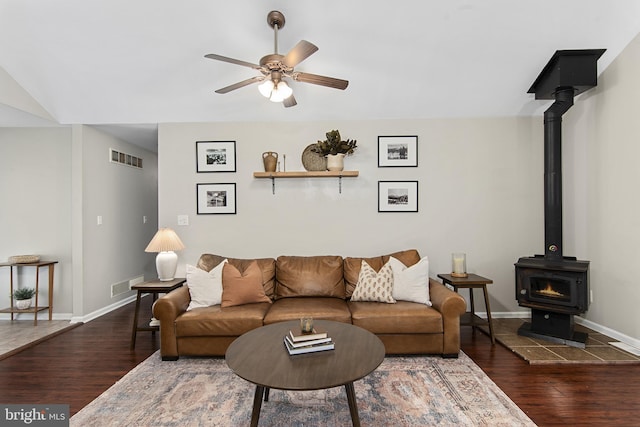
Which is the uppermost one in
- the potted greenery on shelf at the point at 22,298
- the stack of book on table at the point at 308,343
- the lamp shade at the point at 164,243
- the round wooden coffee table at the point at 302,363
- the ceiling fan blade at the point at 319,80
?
the ceiling fan blade at the point at 319,80

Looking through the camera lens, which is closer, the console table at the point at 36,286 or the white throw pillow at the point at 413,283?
the white throw pillow at the point at 413,283

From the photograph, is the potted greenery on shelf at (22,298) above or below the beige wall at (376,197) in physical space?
below

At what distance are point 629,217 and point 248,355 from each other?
361 centimetres

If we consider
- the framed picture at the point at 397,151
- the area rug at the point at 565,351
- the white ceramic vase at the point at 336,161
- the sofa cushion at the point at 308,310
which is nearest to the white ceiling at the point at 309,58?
the framed picture at the point at 397,151

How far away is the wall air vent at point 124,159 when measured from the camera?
14.5ft

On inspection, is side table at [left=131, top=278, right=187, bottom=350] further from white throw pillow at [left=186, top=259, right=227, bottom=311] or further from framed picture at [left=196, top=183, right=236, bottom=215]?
framed picture at [left=196, top=183, right=236, bottom=215]

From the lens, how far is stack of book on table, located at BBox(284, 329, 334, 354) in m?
1.89

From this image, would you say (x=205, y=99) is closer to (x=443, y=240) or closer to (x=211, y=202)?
(x=211, y=202)

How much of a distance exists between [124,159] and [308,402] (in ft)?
14.0

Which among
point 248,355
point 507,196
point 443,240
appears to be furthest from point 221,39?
point 507,196

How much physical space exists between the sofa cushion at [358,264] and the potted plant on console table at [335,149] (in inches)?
41.7

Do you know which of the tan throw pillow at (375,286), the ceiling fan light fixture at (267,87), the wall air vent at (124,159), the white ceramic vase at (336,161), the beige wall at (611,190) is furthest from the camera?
the wall air vent at (124,159)

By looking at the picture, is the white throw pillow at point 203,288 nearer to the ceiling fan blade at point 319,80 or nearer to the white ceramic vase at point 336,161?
the white ceramic vase at point 336,161

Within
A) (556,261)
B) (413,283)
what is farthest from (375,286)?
(556,261)
